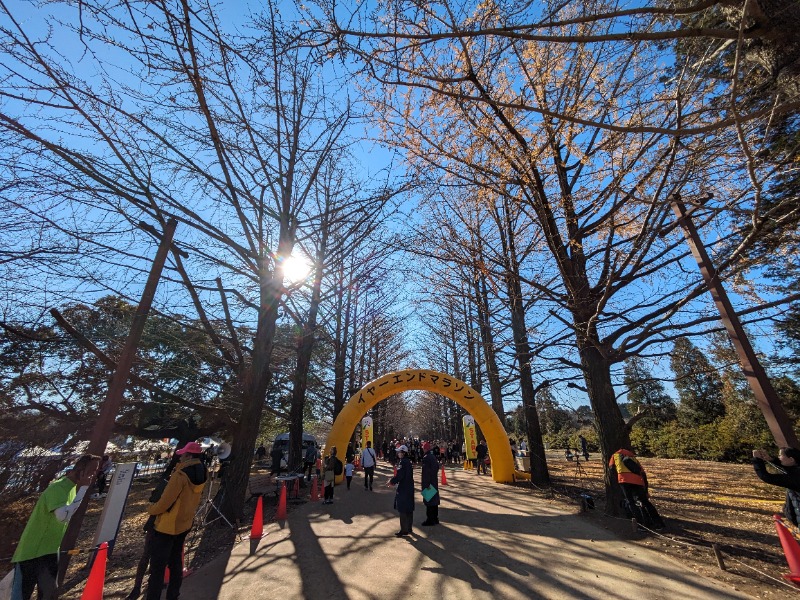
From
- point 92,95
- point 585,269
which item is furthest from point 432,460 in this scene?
point 92,95

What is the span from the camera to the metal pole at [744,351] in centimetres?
481

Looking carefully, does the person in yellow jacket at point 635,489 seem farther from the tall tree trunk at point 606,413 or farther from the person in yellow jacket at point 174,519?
the person in yellow jacket at point 174,519

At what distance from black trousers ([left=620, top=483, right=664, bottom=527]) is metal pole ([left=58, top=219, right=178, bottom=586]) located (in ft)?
29.4

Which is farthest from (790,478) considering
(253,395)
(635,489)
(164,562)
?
(253,395)

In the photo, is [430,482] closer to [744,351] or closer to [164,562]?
[164,562]

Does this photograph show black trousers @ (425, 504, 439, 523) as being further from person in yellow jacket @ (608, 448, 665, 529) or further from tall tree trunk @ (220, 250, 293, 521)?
tall tree trunk @ (220, 250, 293, 521)

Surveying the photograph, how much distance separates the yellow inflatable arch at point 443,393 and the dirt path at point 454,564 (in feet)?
17.7

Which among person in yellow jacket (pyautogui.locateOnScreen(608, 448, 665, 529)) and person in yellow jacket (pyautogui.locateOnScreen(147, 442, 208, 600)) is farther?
person in yellow jacket (pyautogui.locateOnScreen(608, 448, 665, 529))

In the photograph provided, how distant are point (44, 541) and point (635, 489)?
879 cm

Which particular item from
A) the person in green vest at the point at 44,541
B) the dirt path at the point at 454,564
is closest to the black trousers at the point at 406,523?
the dirt path at the point at 454,564

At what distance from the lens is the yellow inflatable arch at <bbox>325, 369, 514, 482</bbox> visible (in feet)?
44.0

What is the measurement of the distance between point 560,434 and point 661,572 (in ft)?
131

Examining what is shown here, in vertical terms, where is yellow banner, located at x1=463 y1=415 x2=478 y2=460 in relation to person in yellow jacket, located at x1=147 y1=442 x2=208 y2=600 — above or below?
above

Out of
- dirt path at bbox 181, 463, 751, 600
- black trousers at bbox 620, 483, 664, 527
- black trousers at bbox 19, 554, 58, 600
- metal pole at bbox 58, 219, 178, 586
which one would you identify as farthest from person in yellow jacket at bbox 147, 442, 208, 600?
black trousers at bbox 620, 483, 664, 527
